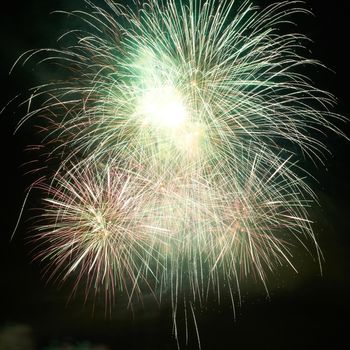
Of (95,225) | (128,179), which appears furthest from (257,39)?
(95,225)

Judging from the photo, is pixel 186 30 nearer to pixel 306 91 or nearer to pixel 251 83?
pixel 251 83

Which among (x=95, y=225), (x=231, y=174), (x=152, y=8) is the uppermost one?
(x=152, y=8)

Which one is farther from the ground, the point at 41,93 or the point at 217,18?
the point at 217,18

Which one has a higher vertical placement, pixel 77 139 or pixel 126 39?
pixel 126 39

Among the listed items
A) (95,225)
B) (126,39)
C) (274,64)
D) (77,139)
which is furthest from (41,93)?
(274,64)

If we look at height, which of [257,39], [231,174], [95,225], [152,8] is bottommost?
[95,225]

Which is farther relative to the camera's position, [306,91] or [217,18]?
[217,18]

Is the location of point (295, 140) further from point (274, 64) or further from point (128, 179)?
point (128, 179)

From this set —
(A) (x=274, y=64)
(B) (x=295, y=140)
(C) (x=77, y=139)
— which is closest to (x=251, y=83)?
(A) (x=274, y=64)

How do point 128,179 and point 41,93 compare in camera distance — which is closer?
point 41,93
